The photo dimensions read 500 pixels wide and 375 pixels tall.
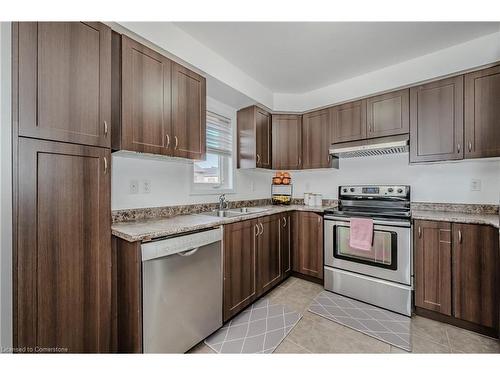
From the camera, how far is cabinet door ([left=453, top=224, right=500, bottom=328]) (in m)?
1.69

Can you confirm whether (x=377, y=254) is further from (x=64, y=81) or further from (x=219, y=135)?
(x=64, y=81)

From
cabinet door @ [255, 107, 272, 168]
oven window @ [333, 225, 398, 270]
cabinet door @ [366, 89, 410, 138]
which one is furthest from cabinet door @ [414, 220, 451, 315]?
cabinet door @ [255, 107, 272, 168]

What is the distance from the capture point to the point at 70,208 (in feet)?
3.81

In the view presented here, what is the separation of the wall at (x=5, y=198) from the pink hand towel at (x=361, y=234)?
2.55m

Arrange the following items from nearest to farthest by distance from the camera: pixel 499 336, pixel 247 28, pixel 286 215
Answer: pixel 499 336, pixel 247 28, pixel 286 215

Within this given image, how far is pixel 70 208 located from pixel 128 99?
799 millimetres

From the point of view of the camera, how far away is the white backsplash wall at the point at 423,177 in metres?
2.17

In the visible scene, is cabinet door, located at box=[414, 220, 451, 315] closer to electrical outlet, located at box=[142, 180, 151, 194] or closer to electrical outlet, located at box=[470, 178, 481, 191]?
electrical outlet, located at box=[470, 178, 481, 191]

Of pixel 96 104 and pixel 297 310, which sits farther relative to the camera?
pixel 297 310

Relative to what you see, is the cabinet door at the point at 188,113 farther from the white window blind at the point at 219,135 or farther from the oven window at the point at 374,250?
the oven window at the point at 374,250

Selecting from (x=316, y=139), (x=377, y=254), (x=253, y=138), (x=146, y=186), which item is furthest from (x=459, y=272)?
(x=146, y=186)

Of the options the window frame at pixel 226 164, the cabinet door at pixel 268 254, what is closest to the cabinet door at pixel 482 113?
the cabinet door at pixel 268 254
